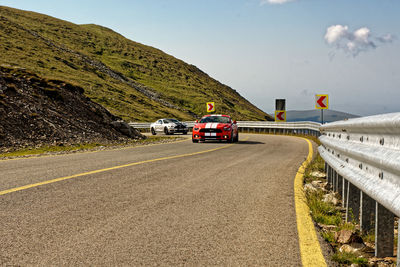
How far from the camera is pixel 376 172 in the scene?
3.48m

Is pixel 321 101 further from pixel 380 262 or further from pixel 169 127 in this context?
pixel 380 262

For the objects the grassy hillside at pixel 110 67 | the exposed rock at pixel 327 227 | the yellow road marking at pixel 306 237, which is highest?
the grassy hillside at pixel 110 67

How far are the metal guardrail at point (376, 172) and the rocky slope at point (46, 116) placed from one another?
12957 mm

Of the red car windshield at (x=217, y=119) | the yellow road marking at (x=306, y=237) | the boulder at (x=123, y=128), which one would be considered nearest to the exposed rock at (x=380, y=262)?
the yellow road marking at (x=306, y=237)

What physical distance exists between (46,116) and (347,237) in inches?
682

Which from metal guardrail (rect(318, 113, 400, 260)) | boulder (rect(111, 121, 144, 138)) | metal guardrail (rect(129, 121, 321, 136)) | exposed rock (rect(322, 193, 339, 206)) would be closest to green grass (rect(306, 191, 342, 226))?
exposed rock (rect(322, 193, 339, 206))

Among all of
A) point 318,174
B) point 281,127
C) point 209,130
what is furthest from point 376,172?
point 281,127

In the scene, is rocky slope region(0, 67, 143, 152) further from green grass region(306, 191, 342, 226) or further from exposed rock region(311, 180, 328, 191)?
green grass region(306, 191, 342, 226)

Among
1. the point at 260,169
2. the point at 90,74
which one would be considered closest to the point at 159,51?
the point at 90,74

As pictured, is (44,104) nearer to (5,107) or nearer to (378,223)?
(5,107)

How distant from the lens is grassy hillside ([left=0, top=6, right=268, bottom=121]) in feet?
276

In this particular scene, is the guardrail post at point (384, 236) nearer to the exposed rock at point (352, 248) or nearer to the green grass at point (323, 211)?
the exposed rock at point (352, 248)

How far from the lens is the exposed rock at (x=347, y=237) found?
3.74m

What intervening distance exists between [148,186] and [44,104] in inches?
587
